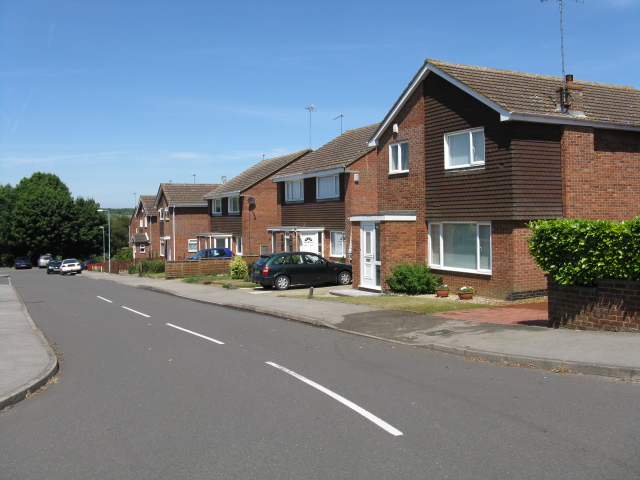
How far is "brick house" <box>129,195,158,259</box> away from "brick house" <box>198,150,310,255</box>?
74.4 feet

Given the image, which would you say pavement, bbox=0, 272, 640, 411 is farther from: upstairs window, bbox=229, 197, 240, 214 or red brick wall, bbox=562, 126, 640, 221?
upstairs window, bbox=229, 197, 240, 214

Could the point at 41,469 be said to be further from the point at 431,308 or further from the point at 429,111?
Result: the point at 429,111

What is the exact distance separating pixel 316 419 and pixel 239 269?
26.4m

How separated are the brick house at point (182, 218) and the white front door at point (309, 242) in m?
23.9

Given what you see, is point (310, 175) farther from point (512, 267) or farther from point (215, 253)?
point (512, 267)

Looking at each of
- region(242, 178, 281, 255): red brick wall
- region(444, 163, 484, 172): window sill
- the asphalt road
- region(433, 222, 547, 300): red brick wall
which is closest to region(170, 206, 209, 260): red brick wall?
region(242, 178, 281, 255): red brick wall

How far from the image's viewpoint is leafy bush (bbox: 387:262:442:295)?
63.3 feet

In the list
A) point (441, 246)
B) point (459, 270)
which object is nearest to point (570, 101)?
point (441, 246)

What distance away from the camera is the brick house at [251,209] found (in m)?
39.8

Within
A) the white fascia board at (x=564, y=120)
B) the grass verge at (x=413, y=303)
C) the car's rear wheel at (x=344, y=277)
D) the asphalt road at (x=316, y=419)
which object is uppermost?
the white fascia board at (x=564, y=120)

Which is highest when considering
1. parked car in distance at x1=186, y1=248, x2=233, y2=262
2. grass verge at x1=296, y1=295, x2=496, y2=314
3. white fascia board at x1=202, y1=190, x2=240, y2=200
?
white fascia board at x1=202, y1=190, x2=240, y2=200

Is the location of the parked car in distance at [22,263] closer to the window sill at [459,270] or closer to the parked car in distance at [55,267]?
the parked car in distance at [55,267]

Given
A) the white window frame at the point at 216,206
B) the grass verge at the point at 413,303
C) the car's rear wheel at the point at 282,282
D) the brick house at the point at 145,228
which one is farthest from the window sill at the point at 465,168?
the brick house at the point at 145,228

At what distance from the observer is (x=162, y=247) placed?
59688 millimetres
